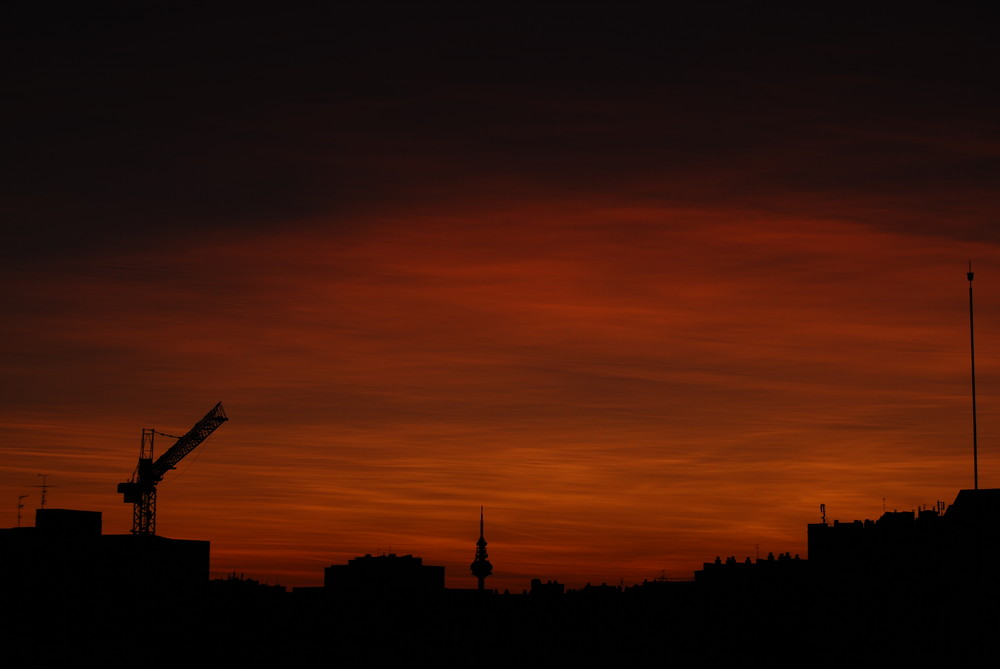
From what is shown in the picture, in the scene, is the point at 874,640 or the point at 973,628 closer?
the point at 973,628

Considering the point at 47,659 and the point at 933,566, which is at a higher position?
the point at 933,566

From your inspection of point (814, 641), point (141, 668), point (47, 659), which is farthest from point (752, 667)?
point (47, 659)

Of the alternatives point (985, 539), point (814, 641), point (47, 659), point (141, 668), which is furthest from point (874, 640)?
point (47, 659)

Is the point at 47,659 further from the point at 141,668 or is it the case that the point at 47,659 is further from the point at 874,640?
the point at 874,640

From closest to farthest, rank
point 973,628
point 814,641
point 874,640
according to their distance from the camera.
Result: point 973,628
point 874,640
point 814,641

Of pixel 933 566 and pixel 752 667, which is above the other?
pixel 933 566

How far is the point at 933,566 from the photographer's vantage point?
19738cm

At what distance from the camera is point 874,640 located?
177000 mm

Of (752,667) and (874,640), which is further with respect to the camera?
(752,667)

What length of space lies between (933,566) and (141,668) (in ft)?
359

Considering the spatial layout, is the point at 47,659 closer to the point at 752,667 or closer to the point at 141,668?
the point at 141,668

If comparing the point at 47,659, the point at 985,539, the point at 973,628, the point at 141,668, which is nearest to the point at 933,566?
the point at 985,539

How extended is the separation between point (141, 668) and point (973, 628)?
109m

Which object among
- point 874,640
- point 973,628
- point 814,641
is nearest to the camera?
point 973,628
